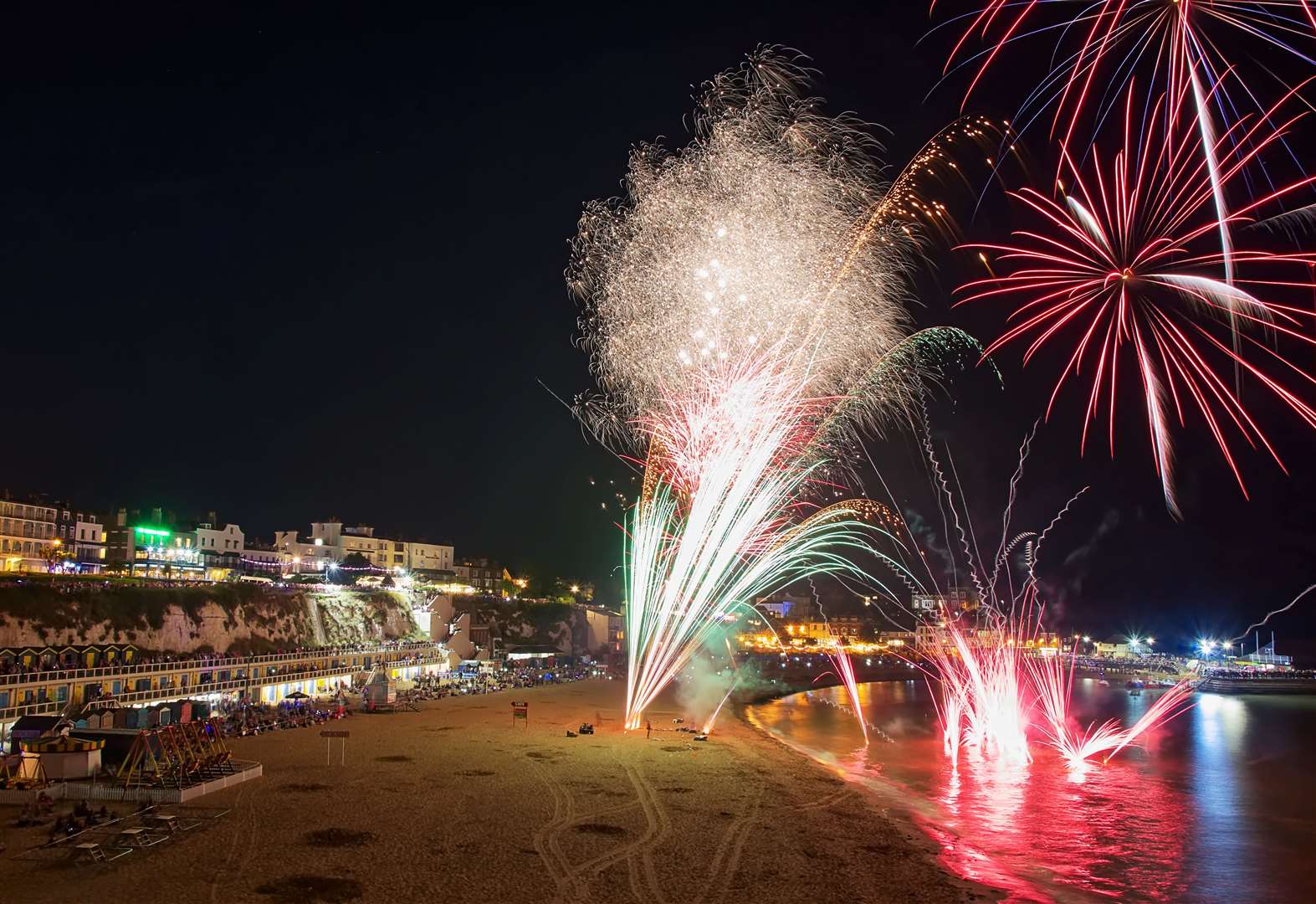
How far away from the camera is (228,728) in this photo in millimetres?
29000

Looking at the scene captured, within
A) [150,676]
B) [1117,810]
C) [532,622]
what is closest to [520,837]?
[1117,810]

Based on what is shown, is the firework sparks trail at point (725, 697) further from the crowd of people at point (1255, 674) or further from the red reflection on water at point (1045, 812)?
the crowd of people at point (1255, 674)

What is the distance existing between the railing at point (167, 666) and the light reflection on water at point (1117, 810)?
21540 mm

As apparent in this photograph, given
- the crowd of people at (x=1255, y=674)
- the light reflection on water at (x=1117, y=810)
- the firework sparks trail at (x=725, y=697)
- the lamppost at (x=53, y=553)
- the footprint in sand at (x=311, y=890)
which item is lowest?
the crowd of people at (x=1255, y=674)

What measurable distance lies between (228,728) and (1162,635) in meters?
148

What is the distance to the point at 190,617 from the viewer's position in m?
41.9

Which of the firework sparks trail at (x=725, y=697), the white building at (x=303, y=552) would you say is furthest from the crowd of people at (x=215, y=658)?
the white building at (x=303, y=552)

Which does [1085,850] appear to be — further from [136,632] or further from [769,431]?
[136,632]

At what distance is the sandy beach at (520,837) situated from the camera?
45.1 ft

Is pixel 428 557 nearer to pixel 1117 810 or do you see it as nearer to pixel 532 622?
pixel 532 622

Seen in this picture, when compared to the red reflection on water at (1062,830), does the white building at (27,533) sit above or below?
above

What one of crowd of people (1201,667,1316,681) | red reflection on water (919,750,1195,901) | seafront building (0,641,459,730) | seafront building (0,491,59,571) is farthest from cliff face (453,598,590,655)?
crowd of people (1201,667,1316,681)

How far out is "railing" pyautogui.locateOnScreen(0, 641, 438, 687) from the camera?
1057 inches

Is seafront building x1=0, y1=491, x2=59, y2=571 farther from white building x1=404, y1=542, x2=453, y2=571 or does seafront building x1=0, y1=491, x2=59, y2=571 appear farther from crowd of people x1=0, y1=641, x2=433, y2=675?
white building x1=404, y1=542, x2=453, y2=571
